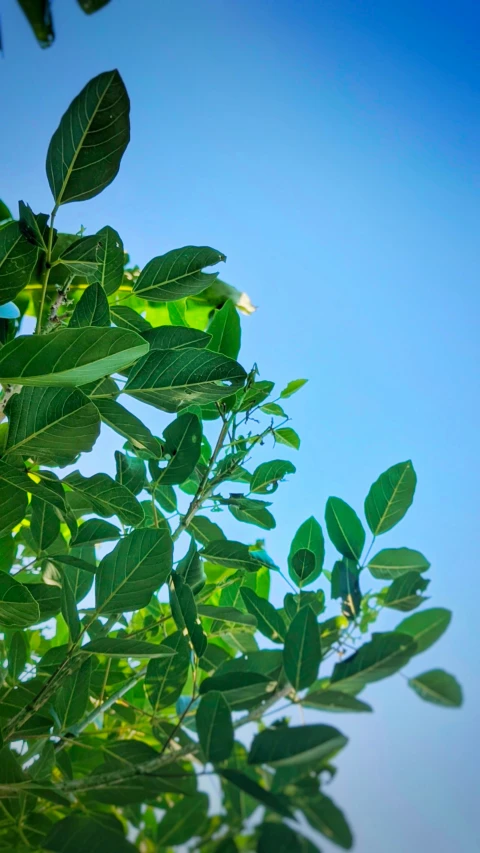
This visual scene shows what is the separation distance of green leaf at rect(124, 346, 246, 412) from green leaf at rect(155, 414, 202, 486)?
2 centimetres

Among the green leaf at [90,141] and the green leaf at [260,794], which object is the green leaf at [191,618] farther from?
the green leaf at [90,141]

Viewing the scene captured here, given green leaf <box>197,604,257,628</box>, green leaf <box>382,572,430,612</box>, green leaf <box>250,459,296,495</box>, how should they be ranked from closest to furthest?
green leaf <box>382,572,430,612</box> < green leaf <box>197,604,257,628</box> < green leaf <box>250,459,296,495</box>

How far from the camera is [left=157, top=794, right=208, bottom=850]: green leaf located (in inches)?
9.5

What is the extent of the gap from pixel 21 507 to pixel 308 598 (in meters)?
0.20

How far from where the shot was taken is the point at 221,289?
0.77 meters

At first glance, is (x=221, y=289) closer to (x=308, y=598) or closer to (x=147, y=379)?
(x=147, y=379)

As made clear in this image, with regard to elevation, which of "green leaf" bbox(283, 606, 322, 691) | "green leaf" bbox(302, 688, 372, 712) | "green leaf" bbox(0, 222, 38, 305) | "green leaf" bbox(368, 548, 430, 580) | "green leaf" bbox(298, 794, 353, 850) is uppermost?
"green leaf" bbox(0, 222, 38, 305)

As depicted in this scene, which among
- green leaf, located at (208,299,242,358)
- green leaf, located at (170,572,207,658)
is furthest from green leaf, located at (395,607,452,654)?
green leaf, located at (208,299,242,358)

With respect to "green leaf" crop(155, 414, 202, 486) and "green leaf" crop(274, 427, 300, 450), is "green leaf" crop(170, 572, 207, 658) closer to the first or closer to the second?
"green leaf" crop(155, 414, 202, 486)

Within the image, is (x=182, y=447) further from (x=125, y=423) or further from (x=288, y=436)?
(x=288, y=436)

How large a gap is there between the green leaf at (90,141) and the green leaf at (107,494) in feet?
0.68

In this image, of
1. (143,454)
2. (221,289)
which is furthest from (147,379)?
(221,289)

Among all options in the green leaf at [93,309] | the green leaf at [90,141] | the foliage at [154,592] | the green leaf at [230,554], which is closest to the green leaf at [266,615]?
the foliage at [154,592]

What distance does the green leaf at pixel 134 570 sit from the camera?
0.36 meters
